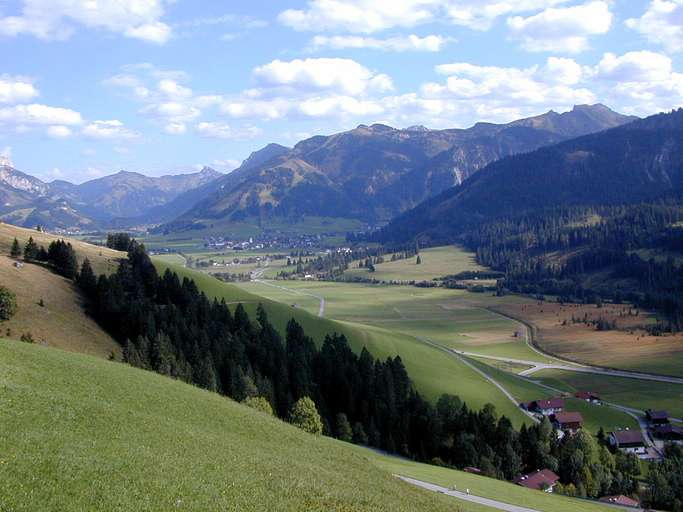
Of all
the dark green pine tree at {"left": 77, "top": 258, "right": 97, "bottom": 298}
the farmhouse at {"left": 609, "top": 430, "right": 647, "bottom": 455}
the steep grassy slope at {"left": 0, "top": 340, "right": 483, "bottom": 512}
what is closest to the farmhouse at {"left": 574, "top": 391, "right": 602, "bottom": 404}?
the farmhouse at {"left": 609, "top": 430, "right": 647, "bottom": 455}

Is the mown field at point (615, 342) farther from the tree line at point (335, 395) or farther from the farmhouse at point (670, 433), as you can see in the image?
the tree line at point (335, 395)

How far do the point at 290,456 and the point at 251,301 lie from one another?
90711 mm

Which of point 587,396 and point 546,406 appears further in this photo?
point 587,396

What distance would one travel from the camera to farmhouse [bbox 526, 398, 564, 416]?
104625 mm

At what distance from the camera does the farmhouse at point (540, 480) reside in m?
72.5

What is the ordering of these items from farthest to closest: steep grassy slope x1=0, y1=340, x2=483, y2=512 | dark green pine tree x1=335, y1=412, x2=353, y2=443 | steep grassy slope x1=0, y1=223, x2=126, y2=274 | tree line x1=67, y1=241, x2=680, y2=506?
1. steep grassy slope x1=0, y1=223, x2=126, y2=274
2. dark green pine tree x1=335, y1=412, x2=353, y2=443
3. tree line x1=67, y1=241, x2=680, y2=506
4. steep grassy slope x1=0, y1=340, x2=483, y2=512

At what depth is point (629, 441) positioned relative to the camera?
9275cm

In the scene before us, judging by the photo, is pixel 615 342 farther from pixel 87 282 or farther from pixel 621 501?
pixel 87 282

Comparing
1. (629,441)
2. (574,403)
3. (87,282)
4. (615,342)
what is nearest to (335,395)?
(87,282)

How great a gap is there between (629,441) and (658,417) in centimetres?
1336

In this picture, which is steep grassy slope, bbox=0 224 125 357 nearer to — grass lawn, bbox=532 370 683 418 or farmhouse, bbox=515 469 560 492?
farmhouse, bbox=515 469 560 492

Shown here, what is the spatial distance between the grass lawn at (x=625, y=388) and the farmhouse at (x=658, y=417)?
155 inches

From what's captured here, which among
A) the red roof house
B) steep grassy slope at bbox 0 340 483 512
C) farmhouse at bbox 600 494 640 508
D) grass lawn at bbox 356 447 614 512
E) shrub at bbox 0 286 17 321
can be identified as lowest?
the red roof house

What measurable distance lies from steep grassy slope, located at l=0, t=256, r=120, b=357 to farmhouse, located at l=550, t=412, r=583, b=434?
2720 inches
